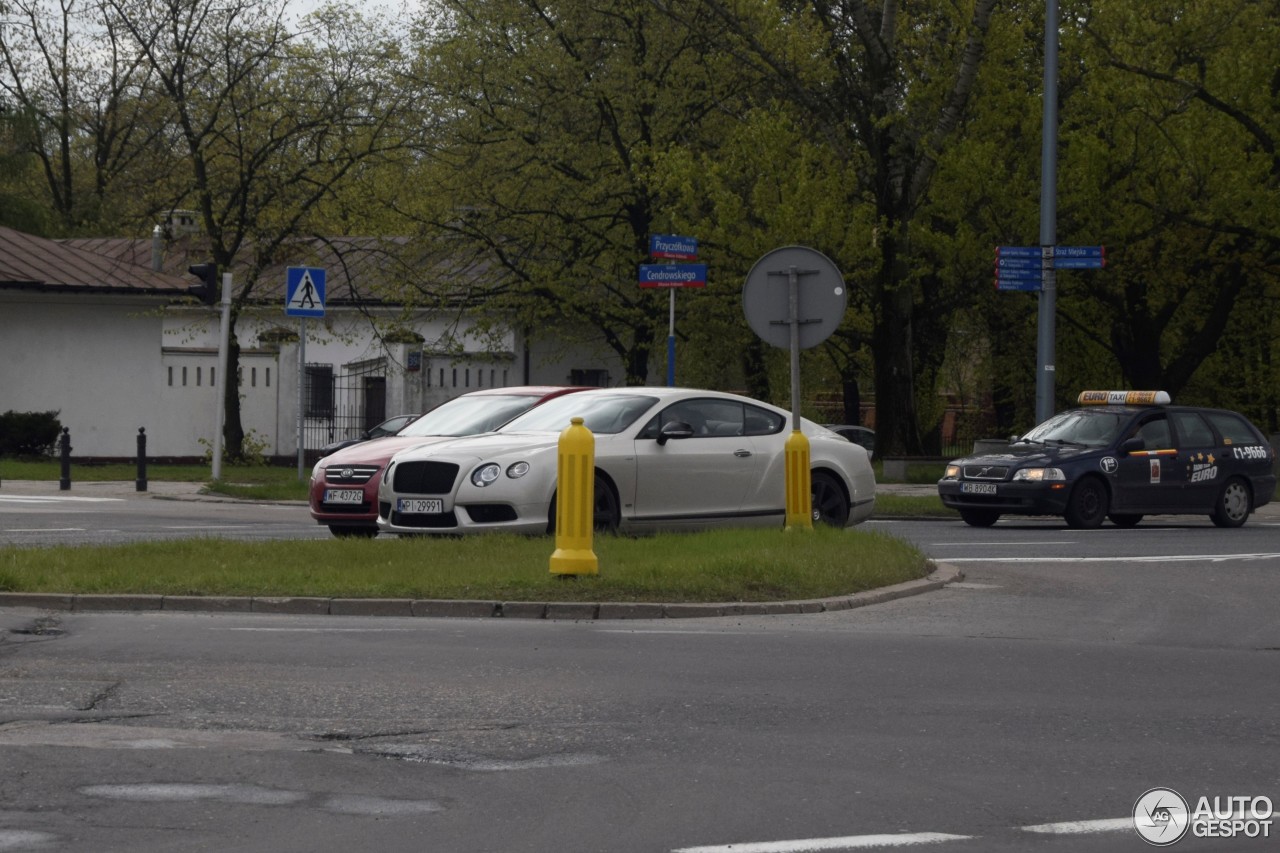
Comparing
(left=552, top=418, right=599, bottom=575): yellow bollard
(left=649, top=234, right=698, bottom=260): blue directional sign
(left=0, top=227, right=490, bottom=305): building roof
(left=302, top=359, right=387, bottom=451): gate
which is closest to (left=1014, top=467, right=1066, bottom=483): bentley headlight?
(left=649, top=234, right=698, bottom=260): blue directional sign

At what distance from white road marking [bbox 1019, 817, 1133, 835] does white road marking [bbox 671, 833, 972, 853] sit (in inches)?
11.2

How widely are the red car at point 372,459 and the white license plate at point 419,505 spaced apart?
4.18 feet

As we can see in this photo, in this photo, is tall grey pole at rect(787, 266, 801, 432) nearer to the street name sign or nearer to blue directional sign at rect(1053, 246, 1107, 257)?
the street name sign

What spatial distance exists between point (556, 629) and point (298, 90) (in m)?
28.0

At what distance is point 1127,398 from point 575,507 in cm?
1230

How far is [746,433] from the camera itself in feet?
57.4

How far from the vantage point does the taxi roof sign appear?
2300 cm

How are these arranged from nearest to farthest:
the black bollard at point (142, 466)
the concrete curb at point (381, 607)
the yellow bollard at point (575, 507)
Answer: the concrete curb at point (381, 607) < the yellow bollard at point (575, 507) < the black bollard at point (142, 466)

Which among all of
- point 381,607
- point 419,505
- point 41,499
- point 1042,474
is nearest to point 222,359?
point 41,499

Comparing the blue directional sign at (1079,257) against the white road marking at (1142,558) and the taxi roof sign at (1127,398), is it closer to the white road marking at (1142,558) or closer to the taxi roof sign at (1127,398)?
the taxi roof sign at (1127,398)

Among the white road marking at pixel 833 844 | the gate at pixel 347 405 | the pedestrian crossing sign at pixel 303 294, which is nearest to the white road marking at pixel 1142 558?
the white road marking at pixel 833 844

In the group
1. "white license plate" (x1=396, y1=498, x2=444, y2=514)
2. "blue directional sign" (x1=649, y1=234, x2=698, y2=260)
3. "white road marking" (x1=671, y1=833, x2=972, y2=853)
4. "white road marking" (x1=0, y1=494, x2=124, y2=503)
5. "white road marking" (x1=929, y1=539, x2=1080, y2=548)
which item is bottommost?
"white road marking" (x1=671, y1=833, x2=972, y2=853)

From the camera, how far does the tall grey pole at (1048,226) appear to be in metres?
25.8

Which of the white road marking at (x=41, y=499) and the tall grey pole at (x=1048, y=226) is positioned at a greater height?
the tall grey pole at (x=1048, y=226)
